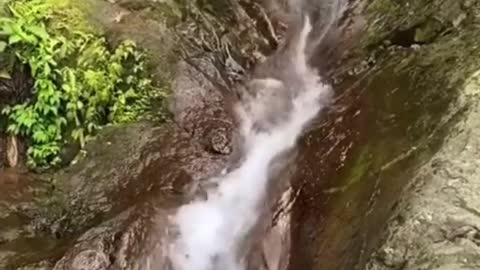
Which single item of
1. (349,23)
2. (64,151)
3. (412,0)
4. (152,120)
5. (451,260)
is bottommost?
(64,151)

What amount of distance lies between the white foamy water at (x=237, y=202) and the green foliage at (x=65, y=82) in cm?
114

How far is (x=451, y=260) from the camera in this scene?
380 cm

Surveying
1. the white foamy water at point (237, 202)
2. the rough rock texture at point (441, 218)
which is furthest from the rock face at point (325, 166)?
the white foamy water at point (237, 202)

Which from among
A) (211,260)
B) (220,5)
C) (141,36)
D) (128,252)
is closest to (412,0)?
(220,5)

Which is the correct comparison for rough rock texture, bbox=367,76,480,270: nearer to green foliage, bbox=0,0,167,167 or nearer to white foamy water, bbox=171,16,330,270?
white foamy water, bbox=171,16,330,270

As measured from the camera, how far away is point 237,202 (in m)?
6.46

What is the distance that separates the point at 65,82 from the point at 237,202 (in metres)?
2.13

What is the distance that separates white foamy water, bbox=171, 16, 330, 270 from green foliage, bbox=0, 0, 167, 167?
1.14 m

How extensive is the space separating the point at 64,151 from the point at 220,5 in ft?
8.32

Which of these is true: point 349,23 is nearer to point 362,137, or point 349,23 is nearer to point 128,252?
point 362,137

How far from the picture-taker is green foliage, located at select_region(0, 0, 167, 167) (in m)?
7.05

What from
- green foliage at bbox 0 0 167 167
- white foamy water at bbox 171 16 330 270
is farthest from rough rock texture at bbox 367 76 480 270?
green foliage at bbox 0 0 167 167

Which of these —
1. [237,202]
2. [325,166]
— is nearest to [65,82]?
[237,202]

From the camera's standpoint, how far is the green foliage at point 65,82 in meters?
7.05
